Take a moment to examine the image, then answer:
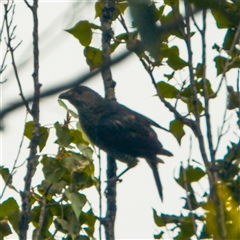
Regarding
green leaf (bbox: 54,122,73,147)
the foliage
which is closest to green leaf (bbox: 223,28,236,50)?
the foliage

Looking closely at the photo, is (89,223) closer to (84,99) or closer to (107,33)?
(107,33)

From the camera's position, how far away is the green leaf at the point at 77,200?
3.73m

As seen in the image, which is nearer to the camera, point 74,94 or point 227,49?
point 227,49

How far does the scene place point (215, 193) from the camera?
196cm

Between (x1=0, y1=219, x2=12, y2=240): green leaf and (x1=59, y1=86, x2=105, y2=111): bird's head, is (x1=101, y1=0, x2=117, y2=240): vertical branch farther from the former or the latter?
(x1=59, y1=86, x2=105, y2=111): bird's head

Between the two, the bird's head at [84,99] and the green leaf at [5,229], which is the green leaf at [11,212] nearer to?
the green leaf at [5,229]

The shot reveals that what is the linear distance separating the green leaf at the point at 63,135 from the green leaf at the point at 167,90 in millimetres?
688

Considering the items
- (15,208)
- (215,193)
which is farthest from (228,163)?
(15,208)

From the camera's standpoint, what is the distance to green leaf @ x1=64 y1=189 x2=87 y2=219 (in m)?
3.73

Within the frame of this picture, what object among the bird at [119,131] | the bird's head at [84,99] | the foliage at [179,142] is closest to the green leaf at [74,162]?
the foliage at [179,142]

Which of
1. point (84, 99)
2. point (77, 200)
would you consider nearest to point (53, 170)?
point (77, 200)

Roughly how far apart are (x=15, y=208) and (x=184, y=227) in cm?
147

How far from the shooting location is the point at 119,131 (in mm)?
6312

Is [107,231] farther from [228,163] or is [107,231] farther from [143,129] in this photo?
[143,129]
